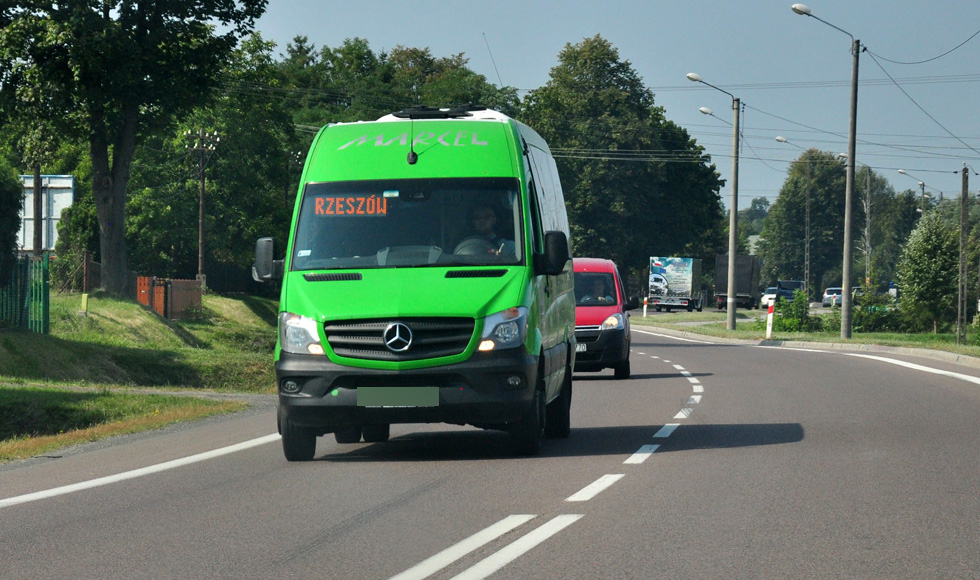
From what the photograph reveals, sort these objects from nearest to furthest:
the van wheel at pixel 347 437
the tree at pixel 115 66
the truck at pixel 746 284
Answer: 1. the van wheel at pixel 347 437
2. the tree at pixel 115 66
3. the truck at pixel 746 284

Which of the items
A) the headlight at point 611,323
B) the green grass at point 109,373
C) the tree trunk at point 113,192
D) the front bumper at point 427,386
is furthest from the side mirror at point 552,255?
the tree trunk at point 113,192

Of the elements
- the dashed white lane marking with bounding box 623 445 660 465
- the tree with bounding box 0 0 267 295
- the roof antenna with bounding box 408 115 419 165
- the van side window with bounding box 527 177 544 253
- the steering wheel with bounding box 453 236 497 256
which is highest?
the tree with bounding box 0 0 267 295

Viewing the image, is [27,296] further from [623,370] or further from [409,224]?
[409,224]

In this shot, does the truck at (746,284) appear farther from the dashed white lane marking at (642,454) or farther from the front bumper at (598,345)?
the dashed white lane marking at (642,454)

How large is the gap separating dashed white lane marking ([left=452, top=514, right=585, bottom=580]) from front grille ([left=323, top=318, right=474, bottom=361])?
2524 millimetres

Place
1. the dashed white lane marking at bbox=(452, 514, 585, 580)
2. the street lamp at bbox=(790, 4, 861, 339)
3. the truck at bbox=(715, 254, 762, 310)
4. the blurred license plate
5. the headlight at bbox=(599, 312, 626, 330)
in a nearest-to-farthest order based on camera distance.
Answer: the dashed white lane marking at bbox=(452, 514, 585, 580), the blurred license plate, the headlight at bbox=(599, 312, 626, 330), the street lamp at bbox=(790, 4, 861, 339), the truck at bbox=(715, 254, 762, 310)

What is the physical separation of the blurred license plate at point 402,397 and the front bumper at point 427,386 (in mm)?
27

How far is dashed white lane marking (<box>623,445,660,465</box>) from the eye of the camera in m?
10.6

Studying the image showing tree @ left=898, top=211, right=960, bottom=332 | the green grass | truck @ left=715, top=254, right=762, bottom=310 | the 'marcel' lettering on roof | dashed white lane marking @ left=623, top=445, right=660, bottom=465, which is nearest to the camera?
dashed white lane marking @ left=623, top=445, right=660, bottom=465

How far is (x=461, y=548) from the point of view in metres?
6.88

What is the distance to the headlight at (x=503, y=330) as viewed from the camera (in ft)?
33.6

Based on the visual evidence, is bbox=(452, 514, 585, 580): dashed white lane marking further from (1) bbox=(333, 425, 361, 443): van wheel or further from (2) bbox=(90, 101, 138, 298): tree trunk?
(2) bbox=(90, 101, 138, 298): tree trunk

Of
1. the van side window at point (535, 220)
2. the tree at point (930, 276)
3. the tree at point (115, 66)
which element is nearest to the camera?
the van side window at point (535, 220)

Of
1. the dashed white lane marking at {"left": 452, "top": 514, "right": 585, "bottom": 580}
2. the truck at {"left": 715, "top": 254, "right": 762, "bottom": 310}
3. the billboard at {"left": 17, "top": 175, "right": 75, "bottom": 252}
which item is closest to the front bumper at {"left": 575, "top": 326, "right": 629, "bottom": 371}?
the dashed white lane marking at {"left": 452, "top": 514, "right": 585, "bottom": 580}
